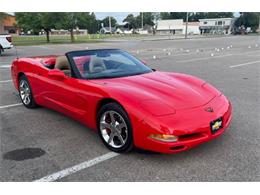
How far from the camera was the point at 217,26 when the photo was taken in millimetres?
97625

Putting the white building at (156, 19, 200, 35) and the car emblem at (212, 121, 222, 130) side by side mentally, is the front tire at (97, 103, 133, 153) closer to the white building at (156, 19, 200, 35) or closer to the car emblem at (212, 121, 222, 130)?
the car emblem at (212, 121, 222, 130)

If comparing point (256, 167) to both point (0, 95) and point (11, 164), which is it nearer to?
point (11, 164)

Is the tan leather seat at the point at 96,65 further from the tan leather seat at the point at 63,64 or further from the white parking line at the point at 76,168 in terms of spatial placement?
the white parking line at the point at 76,168

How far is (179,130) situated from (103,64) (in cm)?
195

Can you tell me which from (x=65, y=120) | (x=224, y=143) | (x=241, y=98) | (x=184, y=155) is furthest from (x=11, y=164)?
(x=241, y=98)

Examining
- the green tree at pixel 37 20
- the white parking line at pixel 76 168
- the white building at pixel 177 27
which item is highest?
the white building at pixel 177 27

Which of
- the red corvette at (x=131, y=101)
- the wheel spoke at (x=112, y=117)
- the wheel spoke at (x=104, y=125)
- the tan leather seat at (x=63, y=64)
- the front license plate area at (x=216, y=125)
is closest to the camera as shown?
the red corvette at (x=131, y=101)

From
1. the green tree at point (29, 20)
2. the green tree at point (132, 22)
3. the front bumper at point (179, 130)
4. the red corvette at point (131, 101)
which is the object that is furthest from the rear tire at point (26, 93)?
the green tree at point (132, 22)

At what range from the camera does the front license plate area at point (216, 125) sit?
3.21 metres

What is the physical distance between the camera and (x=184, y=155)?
332 cm

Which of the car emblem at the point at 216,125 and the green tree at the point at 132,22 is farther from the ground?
the green tree at the point at 132,22

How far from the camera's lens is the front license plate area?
126 inches

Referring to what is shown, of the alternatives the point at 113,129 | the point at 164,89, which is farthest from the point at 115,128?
Answer: the point at 164,89

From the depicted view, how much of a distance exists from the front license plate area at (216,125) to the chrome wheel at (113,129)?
1015 millimetres
